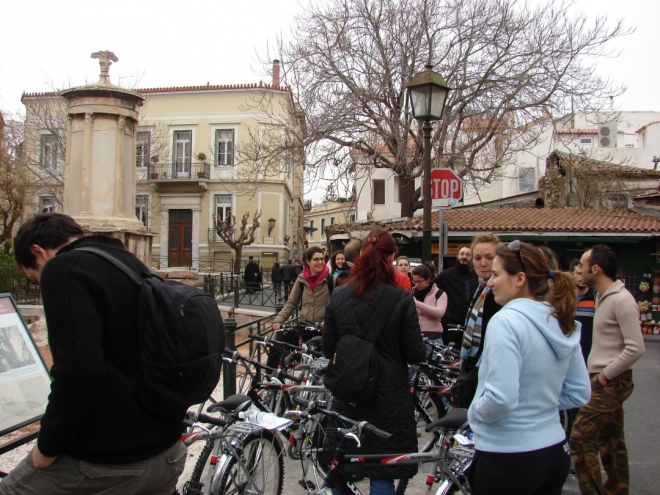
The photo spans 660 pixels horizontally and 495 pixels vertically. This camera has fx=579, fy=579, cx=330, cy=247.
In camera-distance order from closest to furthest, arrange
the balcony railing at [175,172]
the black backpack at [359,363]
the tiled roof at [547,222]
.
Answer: the black backpack at [359,363] → the tiled roof at [547,222] → the balcony railing at [175,172]

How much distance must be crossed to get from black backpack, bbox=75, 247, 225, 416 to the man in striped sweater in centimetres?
301

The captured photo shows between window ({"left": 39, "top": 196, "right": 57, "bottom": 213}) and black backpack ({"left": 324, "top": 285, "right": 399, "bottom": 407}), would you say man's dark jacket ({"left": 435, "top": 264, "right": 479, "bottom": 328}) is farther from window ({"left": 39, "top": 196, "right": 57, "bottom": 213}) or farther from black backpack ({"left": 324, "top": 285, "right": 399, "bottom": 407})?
window ({"left": 39, "top": 196, "right": 57, "bottom": 213})

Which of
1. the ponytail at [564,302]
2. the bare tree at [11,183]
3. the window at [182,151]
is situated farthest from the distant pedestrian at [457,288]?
the window at [182,151]

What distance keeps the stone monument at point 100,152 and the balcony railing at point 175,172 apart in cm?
2154

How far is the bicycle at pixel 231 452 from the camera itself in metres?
3.39

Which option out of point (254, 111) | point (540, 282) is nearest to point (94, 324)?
point (540, 282)

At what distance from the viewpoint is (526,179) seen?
3506 cm

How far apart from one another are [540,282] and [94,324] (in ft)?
6.05

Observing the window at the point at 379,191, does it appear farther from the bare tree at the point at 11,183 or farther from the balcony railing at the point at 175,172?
the bare tree at the point at 11,183

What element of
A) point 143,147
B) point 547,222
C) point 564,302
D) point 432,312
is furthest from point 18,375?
point 143,147

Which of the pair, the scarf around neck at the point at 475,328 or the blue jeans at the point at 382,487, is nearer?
the blue jeans at the point at 382,487

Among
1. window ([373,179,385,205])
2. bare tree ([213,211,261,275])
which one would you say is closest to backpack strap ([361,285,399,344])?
bare tree ([213,211,261,275])

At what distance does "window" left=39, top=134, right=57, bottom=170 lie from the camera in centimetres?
3052

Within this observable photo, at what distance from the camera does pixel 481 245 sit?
465 centimetres
